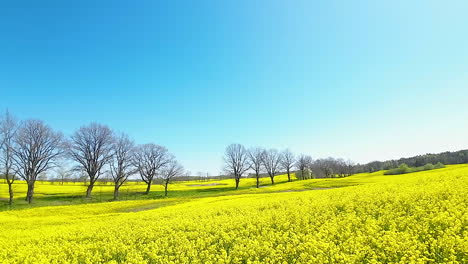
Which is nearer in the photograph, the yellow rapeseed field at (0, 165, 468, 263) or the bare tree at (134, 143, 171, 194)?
the yellow rapeseed field at (0, 165, 468, 263)

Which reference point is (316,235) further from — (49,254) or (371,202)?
(49,254)

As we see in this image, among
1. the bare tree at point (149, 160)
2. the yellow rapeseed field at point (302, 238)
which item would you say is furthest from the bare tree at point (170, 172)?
the yellow rapeseed field at point (302, 238)

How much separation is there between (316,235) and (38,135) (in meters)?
47.9

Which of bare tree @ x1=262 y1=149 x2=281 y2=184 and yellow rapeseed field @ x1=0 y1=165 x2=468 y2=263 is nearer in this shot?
yellow rapeseed field @ x1=0 y1=165 x2=468 y2=263

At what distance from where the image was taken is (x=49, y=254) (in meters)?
10.7

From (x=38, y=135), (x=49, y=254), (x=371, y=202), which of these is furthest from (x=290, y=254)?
(x=38, y=135)

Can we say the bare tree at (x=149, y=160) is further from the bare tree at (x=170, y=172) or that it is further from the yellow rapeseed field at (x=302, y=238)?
the yellow rapeseed field at (x=302, y=238)

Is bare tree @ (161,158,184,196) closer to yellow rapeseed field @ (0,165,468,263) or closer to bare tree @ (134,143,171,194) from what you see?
bare tree @ (134,143,171,194)

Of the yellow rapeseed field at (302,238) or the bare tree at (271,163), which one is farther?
the bare tree at (271,163)

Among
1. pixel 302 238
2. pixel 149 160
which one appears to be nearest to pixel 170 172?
pixel 149 160

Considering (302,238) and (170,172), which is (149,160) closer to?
(170,172)

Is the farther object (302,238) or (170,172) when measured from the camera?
(170,172)

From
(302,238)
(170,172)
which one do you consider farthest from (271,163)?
(302,238)

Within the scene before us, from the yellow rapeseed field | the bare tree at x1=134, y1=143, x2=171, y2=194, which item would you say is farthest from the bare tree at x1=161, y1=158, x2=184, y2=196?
the yellow rapeseed field
